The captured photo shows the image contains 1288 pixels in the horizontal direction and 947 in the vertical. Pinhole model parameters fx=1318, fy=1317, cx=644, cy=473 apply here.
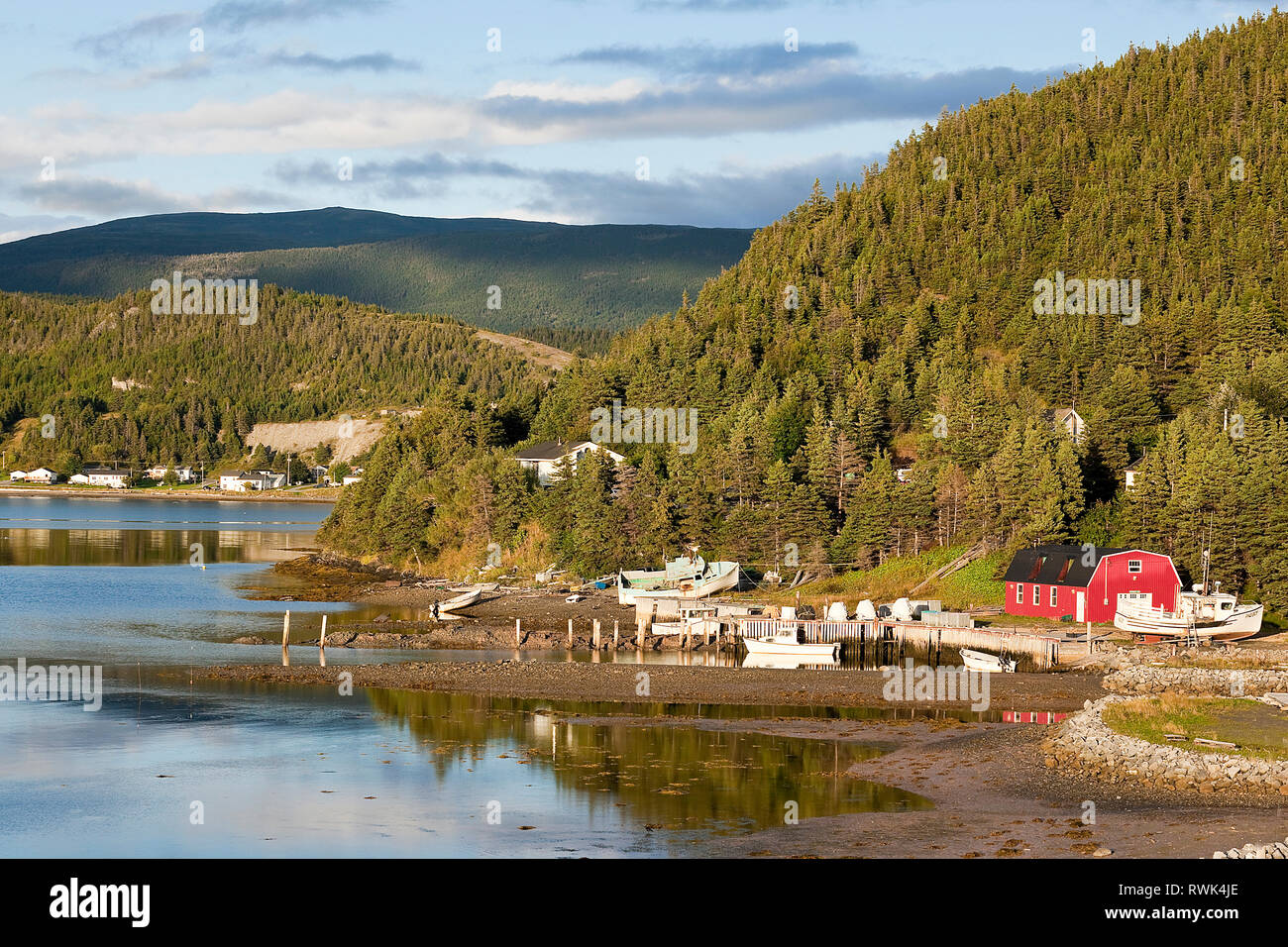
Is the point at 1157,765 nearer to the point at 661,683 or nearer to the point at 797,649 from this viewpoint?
the point at 661,683

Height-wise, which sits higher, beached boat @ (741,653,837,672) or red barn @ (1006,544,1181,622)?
red barn @ (1006,544,1181,622)

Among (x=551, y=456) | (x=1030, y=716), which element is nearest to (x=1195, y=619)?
(x=1030, y=716)

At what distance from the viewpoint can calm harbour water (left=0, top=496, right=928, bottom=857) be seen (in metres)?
34.2

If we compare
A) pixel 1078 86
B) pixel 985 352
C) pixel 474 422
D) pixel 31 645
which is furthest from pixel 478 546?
pixel 1078 86

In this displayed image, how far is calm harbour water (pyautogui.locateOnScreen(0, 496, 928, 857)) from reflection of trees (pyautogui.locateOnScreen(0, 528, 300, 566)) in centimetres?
6030

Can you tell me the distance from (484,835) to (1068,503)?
57.2 metres

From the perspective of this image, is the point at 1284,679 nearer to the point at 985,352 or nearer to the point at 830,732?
the point at 830,732

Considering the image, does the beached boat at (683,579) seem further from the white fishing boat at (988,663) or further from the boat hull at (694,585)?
the white fishing boat at (988,663)

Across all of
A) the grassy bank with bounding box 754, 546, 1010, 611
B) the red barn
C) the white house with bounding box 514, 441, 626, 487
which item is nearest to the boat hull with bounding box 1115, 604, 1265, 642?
the red barn

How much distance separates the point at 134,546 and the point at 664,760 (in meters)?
Result: 115

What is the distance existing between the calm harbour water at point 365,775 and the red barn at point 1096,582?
30.7m

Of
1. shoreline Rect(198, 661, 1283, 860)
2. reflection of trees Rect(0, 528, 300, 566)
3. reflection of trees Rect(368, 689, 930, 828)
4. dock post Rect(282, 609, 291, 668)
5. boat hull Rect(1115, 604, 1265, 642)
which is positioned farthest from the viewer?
reflection of trees Rect(0, 528, 300, 566)

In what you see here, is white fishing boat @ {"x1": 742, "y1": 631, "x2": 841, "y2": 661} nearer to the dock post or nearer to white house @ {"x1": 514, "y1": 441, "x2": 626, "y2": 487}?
the dock post
